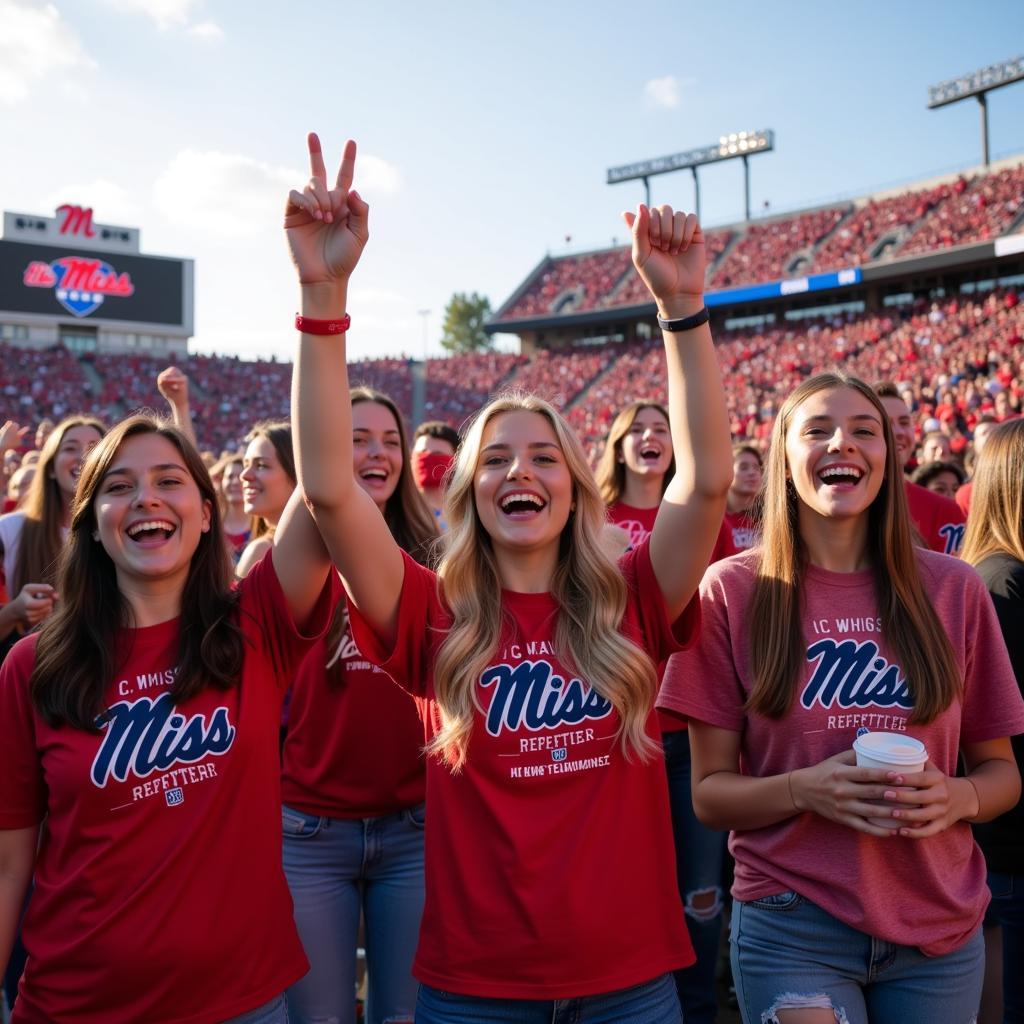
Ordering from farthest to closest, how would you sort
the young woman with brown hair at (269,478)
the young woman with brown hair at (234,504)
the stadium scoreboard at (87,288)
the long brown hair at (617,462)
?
1. the stadium scoreboard at (87,288)
2. the young woman with brown hair at (234,504)
3. the long brown hair at (617,462)
4. the young woman with brown hair at (269,478)

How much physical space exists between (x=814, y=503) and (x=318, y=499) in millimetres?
1256

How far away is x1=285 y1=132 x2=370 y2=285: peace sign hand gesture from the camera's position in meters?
2.06

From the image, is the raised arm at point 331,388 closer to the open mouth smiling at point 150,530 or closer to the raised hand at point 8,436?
the open mouth smiling at point 150,530

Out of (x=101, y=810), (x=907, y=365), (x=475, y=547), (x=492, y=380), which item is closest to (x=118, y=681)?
(x=101, y=810)

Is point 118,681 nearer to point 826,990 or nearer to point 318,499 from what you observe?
point 318,499

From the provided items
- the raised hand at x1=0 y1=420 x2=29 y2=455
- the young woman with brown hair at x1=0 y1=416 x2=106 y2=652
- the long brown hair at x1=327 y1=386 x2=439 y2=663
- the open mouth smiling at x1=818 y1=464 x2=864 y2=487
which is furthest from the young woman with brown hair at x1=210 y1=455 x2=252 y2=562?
Result: the open mouth smiling at x1=818 y1=464 x2=864 y2=487

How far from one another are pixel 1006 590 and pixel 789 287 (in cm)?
3129

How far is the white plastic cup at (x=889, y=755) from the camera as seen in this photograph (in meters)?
1.91

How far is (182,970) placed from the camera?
201 centimetres

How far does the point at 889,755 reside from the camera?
1.91m

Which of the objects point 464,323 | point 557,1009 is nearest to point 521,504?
point 557,1009

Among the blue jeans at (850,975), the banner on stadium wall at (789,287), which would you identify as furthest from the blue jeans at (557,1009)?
the banner on stadium wall at (789,287)

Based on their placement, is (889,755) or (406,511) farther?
(406,511)

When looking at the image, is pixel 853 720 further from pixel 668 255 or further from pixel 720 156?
pixel 720 156
